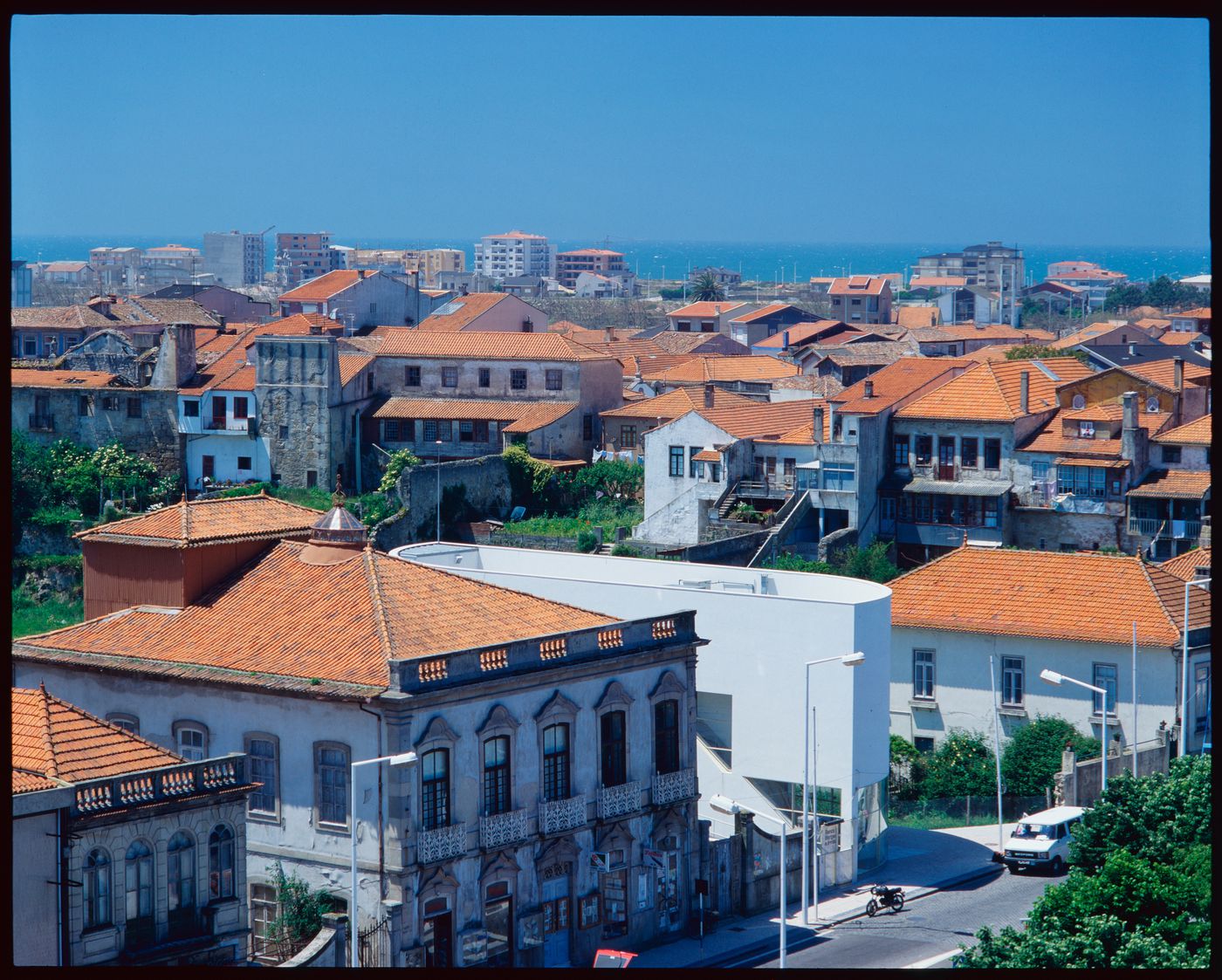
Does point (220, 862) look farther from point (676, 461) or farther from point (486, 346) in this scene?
point (486, 346)

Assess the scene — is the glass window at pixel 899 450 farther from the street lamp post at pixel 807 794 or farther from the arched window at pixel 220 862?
the arched window at pixel 220 862

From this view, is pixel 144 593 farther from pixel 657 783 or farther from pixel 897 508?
pixel 897 508

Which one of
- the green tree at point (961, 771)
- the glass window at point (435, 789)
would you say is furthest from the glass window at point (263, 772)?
the green tree at point (961, 771)

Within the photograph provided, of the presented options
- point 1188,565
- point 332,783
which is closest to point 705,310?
point 1188,565

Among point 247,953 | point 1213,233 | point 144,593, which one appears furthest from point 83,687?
point 1213,233

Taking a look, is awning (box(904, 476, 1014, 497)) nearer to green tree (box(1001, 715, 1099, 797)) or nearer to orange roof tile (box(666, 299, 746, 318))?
green tree (box(1001, 715, 1099, 797))

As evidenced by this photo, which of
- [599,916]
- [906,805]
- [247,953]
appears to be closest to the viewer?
[247,953]

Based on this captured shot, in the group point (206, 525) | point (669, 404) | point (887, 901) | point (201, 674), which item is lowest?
point (887, 901)

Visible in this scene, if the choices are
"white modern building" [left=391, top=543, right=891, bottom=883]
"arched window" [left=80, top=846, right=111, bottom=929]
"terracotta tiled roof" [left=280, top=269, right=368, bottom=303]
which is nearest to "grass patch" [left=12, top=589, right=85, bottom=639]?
"white modern building" [left=391, top=543, right=891, bottom=883]
